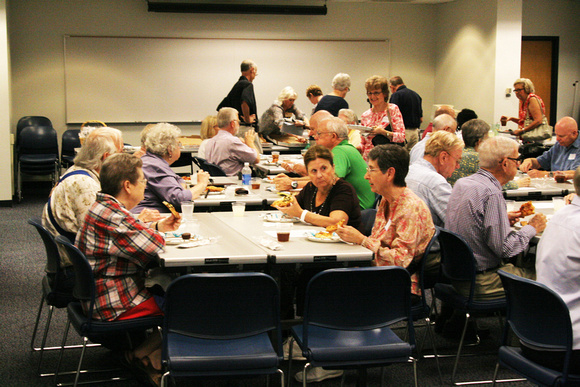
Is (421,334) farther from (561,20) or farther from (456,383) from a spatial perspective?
(561,20)

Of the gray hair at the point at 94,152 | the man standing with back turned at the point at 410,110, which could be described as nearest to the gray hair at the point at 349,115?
the man standing with back turned at the point at 410,110

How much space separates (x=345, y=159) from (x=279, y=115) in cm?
435

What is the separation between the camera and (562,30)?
12047 millimetres

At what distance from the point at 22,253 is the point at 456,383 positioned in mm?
4768

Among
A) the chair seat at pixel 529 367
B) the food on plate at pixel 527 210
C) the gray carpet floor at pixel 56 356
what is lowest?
the gray carpet floor at pixel 56 356

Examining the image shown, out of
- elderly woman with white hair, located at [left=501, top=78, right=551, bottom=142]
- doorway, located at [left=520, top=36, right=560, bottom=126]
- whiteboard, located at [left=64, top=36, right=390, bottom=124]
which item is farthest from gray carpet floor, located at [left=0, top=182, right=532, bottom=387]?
doorway, located at [left=520, top=36, right=560, bottom=126]

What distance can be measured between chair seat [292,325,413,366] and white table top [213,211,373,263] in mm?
Result: 379

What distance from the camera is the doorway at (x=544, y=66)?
1203 centimetres

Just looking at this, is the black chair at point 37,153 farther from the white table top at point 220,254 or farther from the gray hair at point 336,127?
the white table top at point 220,254

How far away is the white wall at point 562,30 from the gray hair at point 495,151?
9175mm

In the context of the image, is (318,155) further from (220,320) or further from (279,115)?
(279,115)

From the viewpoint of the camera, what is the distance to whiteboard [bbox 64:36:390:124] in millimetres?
11039

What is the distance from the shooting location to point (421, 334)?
440 cm

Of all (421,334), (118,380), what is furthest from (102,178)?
(421,334)
